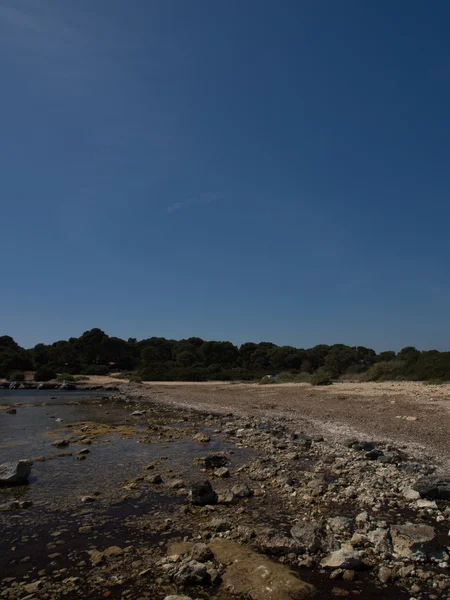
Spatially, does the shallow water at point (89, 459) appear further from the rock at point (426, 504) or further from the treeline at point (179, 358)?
the treeline at point (179, 358)

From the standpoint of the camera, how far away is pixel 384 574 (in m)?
5.91

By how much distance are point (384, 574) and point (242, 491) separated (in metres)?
4.44

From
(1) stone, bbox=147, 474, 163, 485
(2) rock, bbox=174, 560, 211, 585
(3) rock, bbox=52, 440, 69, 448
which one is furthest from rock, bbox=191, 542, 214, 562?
(3) rock, bbox=52, 440, 69, 448

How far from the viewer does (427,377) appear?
130 feet

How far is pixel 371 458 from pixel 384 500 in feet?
11.8

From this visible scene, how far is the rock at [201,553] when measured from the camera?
A: 6441 millimetres

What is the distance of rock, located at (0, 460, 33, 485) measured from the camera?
11.2 meters

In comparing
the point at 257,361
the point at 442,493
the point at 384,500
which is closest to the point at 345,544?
the point at 384,500

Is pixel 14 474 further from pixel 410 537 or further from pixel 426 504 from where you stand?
pixel 426 504

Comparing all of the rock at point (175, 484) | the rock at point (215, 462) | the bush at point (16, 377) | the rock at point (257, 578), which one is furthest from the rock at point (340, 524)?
the bush at point (16, 377)

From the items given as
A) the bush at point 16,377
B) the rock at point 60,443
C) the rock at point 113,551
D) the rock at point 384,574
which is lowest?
the rock at point 60,443

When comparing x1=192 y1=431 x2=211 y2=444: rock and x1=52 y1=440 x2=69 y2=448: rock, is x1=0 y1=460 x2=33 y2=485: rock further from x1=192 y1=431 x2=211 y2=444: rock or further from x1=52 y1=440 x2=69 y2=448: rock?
x1=192 y1=431 x2=211 y2=444: rock

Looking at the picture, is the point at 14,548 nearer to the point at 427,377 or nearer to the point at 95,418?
the point at 95,418

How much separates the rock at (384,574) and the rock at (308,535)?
3.53 feet
